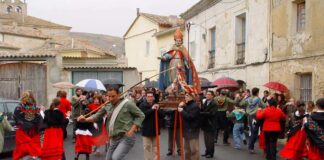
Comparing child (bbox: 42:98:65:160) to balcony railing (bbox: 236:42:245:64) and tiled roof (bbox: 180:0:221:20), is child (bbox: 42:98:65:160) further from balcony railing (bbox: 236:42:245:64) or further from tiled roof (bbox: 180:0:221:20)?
tiled roof (bbox: 180:0:221:20)

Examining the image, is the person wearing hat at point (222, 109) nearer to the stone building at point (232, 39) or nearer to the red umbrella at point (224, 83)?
the red umbrella at point (224, 83)

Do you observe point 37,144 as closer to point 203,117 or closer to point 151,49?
point 203,117

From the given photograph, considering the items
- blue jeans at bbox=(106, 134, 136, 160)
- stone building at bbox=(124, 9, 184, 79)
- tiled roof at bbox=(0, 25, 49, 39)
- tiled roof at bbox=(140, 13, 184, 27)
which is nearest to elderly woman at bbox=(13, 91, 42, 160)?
blue jeans at bbox=(106, 134, 136, 160)

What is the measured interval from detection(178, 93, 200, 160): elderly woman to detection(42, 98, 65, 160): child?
2528 mm

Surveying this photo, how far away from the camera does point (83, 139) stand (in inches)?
397

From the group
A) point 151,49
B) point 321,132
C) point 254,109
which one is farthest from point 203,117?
point 151,49

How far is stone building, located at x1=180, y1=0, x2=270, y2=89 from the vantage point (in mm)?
16562

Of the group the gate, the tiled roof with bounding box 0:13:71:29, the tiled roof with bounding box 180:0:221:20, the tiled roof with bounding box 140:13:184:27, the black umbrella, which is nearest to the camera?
the black umbrella

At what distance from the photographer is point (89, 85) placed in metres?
16.2

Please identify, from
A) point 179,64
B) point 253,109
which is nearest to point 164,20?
point 253,109

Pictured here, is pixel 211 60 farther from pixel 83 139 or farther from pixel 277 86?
pixel 83 139

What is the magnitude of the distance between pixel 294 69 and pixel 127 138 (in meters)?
8.99

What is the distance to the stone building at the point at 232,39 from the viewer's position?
1656 cm

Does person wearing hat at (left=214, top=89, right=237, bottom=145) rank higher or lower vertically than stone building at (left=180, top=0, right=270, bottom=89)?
lower
